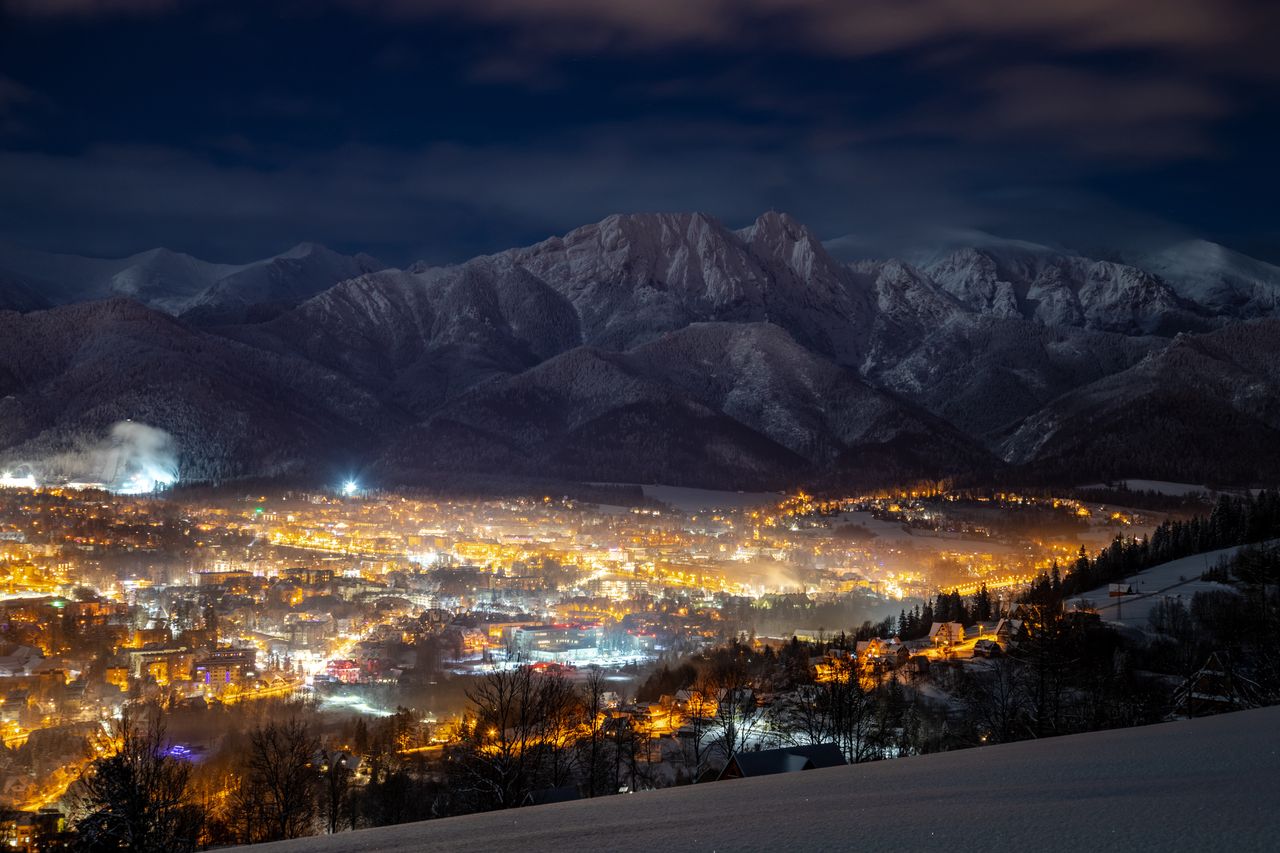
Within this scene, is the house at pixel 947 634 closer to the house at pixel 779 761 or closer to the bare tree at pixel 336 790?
the bare tree at pixel 336 790

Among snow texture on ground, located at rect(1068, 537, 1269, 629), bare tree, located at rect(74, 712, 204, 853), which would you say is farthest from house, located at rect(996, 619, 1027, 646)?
bare tree, located at rect(74, 712, 204, 853)

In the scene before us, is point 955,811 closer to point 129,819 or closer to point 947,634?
point 129,819

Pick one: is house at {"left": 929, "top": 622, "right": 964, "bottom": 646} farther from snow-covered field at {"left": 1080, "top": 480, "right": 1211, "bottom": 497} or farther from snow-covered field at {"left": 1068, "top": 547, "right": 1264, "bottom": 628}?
snow-covered field at {"left": 1080, "top": 480, "right": 1211, "bottom": 497}

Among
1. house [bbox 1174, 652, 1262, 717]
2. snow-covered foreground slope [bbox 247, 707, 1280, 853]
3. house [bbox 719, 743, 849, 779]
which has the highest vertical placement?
snow-covered foreground slope [bbox 247, 707, 1280, 853]

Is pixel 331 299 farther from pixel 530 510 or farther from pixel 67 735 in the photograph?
pixel 67 735

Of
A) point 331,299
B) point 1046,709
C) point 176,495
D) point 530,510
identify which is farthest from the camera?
point 331,299

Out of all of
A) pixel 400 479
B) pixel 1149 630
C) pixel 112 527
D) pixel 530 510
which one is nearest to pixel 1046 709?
pixel 1149 630

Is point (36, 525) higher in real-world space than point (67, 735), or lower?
higher
